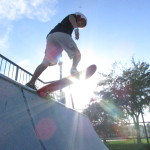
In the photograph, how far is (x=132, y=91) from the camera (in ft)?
91.5

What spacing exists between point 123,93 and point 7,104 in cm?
2764

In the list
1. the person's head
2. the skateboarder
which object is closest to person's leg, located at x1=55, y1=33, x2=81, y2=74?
the skateboarder

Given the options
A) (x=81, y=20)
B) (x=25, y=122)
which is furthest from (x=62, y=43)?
(x=25, y=122)

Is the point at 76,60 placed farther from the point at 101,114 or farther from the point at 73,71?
the point at 101,114

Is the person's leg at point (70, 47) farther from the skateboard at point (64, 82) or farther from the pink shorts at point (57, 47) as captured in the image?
the skateboard at point (64, 82)

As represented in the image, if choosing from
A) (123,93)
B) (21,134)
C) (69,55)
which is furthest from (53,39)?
(123,93)

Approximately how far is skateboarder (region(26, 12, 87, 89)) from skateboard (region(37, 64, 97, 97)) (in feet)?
0.82

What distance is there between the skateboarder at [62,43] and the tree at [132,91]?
83.2ft

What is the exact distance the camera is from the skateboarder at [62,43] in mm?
3762

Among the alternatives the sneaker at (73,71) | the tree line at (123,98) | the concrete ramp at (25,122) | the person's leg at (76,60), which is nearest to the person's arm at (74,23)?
the person's leg at (76,60)

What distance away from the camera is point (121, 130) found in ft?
65.8

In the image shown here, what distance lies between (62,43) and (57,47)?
23 cm

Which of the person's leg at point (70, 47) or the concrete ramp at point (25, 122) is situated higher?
the person's leg at point (70, 47)

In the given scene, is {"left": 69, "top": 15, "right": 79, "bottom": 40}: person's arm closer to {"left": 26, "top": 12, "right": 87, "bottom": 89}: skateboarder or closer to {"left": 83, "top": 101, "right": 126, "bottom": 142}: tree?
{"left": 26, "top": 12, "right": 87, "bottom": 89}: skateboarder
